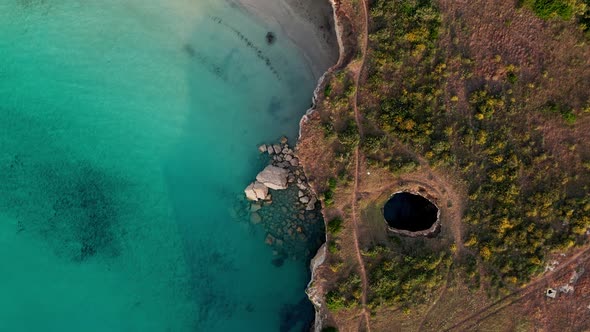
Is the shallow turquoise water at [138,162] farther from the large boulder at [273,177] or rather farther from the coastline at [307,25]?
the large boulder at [273,177]

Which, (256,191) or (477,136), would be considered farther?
(256,191)

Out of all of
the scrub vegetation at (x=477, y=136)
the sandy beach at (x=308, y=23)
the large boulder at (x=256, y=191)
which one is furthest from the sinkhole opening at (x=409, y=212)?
the sandy beach at (x=308, y=23)

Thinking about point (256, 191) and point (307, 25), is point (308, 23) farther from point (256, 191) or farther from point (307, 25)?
point (256, 191)

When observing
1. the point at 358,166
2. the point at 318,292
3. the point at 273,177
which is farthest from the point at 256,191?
the point at 318,292

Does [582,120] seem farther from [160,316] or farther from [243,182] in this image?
[160,316]

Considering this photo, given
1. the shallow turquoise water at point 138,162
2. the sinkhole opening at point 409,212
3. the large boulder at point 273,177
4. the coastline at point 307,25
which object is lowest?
the shallow turquoise water at point 138,162

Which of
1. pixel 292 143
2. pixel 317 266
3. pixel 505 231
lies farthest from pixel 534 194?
pixel 292 143
